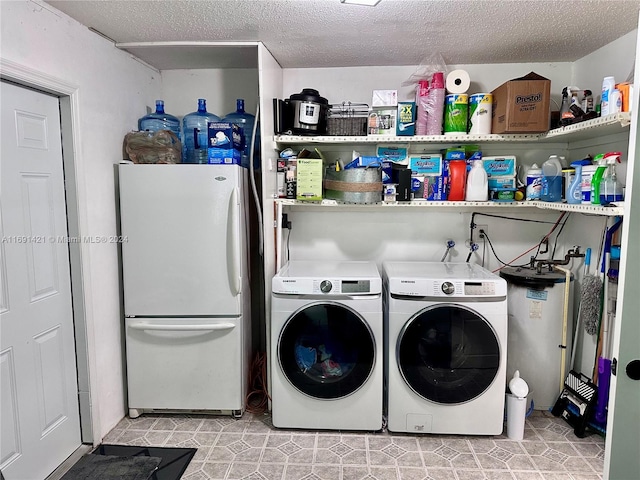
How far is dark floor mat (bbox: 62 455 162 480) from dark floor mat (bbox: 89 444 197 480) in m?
0.03

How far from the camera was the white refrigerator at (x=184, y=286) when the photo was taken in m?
2.45

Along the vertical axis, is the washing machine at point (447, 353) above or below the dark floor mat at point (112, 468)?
above

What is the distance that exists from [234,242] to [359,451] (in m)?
1.37

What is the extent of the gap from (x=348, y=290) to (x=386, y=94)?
4.25ft

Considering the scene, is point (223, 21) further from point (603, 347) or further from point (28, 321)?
point (603, 347)

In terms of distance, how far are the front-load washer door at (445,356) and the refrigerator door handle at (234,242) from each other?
1024 mm

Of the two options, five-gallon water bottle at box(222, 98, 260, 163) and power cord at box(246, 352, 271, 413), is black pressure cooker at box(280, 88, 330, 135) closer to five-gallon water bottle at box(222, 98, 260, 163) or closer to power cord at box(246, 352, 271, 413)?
five-gallon water bottle at box(222, 98, 260, 163)

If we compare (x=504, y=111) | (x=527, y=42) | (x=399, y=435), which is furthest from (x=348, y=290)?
(x=527, y=42)

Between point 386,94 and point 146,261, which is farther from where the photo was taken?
point 386,94

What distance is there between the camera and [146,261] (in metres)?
2.50

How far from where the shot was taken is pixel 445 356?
2.41 m

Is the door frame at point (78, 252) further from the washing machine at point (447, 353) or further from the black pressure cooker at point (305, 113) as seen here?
the washing machine at point (447, 353)

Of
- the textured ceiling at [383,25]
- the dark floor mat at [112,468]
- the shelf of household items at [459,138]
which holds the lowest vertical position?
the dark floor mat at [112,468]

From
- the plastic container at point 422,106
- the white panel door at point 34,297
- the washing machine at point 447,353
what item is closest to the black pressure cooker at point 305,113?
the plastic container at point 422,106
